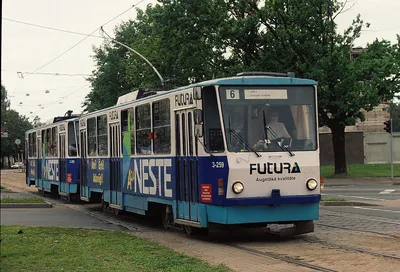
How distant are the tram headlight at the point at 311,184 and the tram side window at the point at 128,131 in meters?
5.43

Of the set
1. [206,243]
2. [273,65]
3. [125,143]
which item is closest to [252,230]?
[206,243]

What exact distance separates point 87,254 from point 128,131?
22.4 feet

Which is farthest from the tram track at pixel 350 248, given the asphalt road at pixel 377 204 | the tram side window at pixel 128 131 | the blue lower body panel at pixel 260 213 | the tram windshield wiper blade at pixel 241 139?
the tram side window at pixel 128 131

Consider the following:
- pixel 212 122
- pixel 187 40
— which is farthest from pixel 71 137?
pixel 187 40

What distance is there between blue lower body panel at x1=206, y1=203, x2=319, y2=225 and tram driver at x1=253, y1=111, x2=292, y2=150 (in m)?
1.13

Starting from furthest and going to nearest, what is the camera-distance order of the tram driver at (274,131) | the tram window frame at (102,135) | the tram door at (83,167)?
the tram door at (83,167), the tram window frame at (102,135), the tram driver at (274,131)

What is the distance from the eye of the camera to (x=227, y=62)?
39.2 metres

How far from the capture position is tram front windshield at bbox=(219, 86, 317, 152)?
12539 mm

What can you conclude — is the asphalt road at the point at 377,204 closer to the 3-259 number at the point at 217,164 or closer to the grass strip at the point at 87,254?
the 3-259 number at the point at 217,164

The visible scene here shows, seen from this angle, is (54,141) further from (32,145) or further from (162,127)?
(162,127)

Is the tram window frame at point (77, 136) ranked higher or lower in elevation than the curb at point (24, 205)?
higher

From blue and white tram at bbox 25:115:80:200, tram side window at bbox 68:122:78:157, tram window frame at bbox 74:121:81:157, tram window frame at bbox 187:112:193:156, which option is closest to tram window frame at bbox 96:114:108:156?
tram window frame at bbox 74:121:81:157

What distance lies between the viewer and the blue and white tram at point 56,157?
24.7 m

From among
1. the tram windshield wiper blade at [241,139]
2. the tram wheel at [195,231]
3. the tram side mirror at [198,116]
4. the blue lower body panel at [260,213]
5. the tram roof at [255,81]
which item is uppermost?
the tram roof at [255,81]
